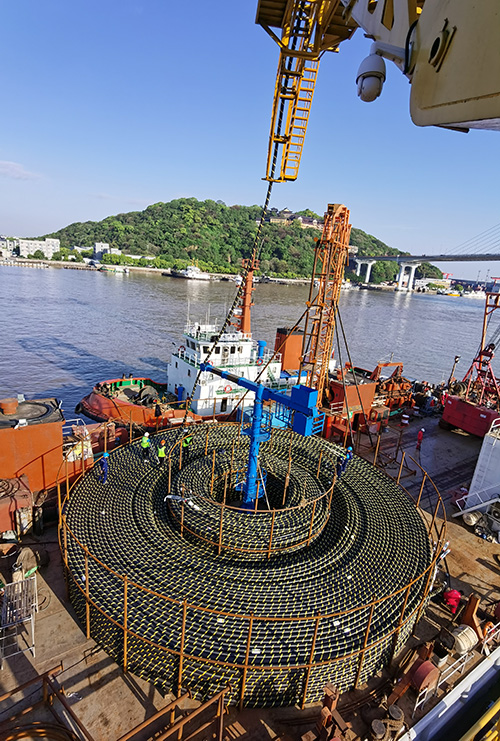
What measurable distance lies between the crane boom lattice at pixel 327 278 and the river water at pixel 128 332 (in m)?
18.3

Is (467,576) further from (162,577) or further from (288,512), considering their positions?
(162,577)

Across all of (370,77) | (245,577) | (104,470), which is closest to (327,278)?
(104,470)

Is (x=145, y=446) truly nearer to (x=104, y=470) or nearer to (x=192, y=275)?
(x=104, y=470)

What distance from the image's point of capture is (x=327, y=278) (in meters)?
23.0

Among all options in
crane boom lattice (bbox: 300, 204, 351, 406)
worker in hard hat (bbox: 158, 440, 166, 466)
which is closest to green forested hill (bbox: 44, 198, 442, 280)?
crane boom lattice (bbox: 300, 204, 351, 406)

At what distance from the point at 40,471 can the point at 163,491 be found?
172 inches

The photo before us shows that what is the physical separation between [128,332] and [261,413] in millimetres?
44802

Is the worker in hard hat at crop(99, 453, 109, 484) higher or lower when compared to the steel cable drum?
higher

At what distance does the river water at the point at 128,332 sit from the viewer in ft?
130

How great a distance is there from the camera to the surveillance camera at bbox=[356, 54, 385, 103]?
4.12m

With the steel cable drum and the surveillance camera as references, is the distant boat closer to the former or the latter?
the steel cable drum

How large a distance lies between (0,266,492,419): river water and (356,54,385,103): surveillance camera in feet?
100

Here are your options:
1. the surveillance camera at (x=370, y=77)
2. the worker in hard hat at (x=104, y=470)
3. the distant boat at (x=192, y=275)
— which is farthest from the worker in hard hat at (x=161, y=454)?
the distant boat at (x=192, y=275)

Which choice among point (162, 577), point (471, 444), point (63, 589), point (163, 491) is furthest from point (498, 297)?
point (63, 589)
